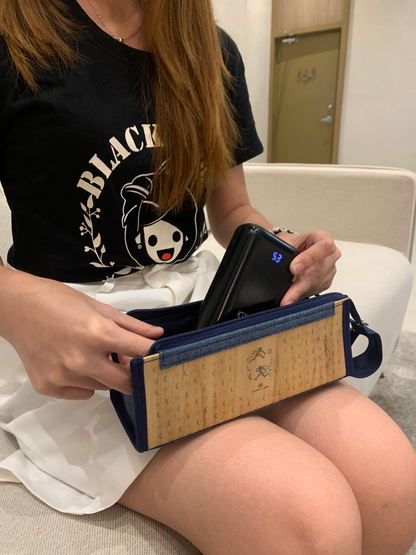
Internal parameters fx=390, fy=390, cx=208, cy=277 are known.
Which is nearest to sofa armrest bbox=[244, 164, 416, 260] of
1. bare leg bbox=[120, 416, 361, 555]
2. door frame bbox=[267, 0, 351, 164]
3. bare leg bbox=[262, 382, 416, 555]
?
bare leg bbox=[262, 382, 416, 555]

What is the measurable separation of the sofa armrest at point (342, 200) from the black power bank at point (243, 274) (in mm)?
867

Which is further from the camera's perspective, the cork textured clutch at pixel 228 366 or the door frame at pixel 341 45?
the door frame at pixel 341 45

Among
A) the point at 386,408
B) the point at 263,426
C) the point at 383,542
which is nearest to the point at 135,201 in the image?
the point at 263,426

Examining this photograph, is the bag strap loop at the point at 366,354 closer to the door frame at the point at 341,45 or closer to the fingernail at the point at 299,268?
the fingernail at the point at 299,268

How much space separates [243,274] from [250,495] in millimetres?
216

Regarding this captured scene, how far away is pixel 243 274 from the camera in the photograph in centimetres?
44

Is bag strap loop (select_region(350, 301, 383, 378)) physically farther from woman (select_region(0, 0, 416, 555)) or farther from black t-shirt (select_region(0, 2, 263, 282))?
black t-shirt (select_region(0, 2, 263, 282))

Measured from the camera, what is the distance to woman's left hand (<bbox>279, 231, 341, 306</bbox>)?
0.46 metres

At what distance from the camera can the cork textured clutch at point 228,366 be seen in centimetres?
35

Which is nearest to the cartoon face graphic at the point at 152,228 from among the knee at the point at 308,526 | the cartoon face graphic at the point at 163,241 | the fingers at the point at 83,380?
the cartoon face graphic at the point at 163,241

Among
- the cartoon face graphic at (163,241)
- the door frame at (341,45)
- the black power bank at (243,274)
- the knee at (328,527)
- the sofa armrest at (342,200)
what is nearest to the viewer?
the knee at (328,527)

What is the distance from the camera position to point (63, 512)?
0.41 metres

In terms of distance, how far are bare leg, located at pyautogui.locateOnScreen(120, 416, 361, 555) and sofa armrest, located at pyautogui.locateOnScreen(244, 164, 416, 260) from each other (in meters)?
0.97

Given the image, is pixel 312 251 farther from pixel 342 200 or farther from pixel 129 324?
pixel 342 200
